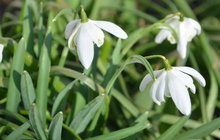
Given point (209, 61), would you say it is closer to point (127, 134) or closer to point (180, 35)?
point (180, 35)

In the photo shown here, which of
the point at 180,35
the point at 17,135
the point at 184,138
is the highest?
the point at 180,35

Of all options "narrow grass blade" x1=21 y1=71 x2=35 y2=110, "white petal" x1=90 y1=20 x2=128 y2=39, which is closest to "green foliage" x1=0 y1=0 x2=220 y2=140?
"narrow grass blade" x1=21 y1=71 x2=35 y2=110

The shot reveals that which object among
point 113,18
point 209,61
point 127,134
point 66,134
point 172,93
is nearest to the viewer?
point 172,93

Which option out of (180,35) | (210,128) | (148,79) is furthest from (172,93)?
(180,35)

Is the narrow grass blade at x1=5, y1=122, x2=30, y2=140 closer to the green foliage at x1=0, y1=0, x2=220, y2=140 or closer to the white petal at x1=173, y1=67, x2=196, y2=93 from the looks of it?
the green foliage at x1=0, y1=0, x2=220, y2=140

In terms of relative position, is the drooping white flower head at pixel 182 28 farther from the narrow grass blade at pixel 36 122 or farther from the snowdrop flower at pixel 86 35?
the narrow grass blade at pixel 36 122

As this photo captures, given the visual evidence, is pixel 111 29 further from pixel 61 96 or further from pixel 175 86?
pixel 61 96
